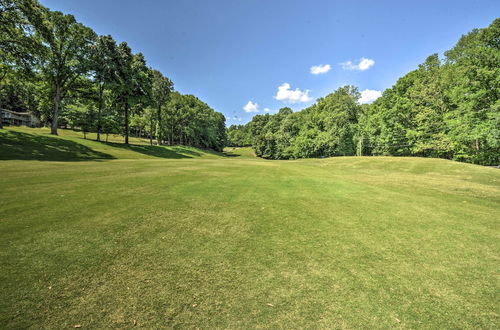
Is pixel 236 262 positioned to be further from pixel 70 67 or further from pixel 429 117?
pixel 429 117

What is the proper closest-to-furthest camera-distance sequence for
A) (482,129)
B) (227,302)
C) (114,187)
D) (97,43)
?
(227,302)
(114,187)
(482,129)
(97,43)

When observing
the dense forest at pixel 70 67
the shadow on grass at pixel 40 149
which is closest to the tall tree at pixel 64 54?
the dense forest at pixel 70 67

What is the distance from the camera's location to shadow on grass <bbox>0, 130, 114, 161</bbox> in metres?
20.4

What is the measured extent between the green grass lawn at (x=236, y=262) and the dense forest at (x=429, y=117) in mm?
37574

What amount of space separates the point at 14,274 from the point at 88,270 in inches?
52.1

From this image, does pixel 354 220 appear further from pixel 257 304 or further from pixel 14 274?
pixel 14 274

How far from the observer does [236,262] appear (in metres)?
5.02

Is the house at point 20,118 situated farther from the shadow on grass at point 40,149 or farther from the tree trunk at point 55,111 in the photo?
the shadow on grass at point 40,149

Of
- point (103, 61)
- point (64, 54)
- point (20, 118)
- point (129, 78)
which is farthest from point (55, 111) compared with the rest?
point (20, 118)

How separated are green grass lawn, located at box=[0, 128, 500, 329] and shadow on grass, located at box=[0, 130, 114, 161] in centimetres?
1437

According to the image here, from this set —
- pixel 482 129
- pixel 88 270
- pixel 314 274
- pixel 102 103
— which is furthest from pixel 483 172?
pixel 102 103

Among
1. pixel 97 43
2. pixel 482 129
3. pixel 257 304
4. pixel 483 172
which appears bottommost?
pixel 257 304

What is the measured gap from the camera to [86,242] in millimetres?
5500

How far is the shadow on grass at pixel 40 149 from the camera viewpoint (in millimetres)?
20359
